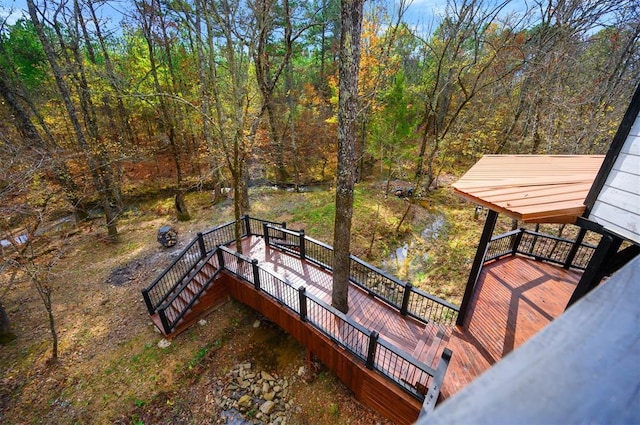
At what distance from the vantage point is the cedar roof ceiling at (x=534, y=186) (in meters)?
3.61

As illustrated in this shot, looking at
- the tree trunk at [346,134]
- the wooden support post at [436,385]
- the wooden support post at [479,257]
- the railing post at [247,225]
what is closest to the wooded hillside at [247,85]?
the tree trunk at [346,134]

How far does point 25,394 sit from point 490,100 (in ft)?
73.1

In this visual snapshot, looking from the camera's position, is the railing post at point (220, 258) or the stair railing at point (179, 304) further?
the railing post at point (220, 258)

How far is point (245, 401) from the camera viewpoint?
6.44 meters

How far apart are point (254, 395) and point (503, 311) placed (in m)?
6.60

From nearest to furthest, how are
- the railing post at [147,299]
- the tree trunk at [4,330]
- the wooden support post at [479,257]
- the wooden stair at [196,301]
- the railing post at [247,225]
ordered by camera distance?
1. the wooden support post at [479,257]
2. the tree trunk at [4,330]
3. the railing post at [147,299]
4. the wooden stair at [196,301]
5. the railing post at [247,225]

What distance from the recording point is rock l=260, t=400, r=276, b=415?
20.6 ft

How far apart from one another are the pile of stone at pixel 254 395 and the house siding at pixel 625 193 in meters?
7.17

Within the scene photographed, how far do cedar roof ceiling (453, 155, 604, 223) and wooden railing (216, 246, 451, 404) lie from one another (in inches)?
112

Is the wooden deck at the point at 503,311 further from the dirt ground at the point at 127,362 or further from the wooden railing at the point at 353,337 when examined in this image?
the dirt ground at the point at 127,362

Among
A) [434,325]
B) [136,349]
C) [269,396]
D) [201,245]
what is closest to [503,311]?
[434,325]

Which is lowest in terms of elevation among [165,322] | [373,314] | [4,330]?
[4,330]

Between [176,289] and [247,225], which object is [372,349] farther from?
[247,225]

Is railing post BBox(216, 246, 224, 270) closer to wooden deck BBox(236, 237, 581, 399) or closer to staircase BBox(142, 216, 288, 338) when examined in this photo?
staircase BBox(142, 216, 288, 338)
